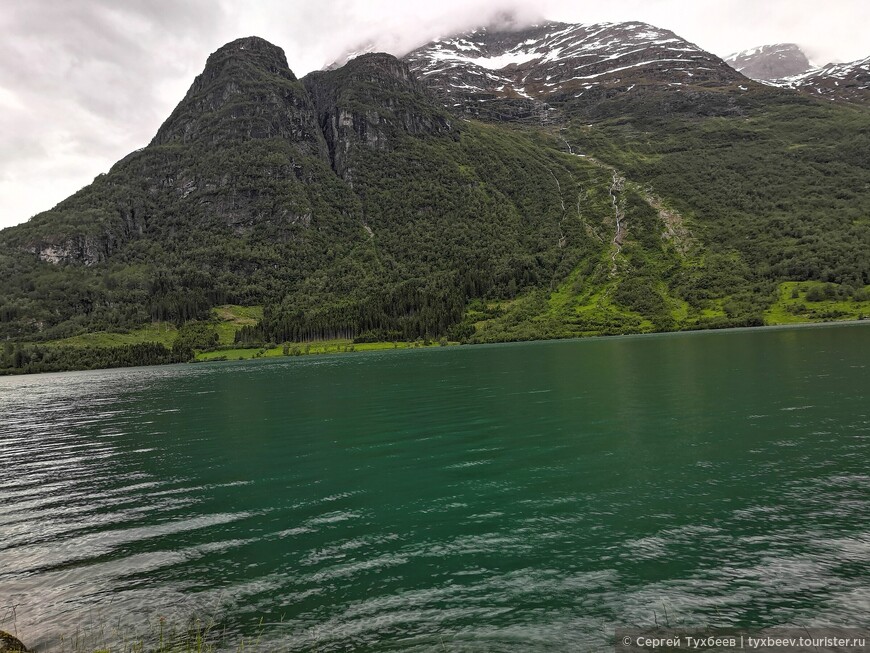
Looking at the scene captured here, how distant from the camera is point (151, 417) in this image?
203 ft

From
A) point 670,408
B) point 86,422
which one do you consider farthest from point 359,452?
point 86,422

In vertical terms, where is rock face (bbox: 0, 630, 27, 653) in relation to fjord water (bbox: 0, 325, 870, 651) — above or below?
above

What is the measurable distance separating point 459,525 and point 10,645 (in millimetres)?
14233

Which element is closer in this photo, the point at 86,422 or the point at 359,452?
the point at 359,452

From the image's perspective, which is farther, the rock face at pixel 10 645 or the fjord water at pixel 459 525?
the fjord water at pixel 459 525

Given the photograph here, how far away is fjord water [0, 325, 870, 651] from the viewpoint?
13836 mm

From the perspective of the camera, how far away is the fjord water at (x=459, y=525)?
13.8 meters

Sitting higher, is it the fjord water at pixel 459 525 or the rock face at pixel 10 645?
the rock face at pixel 10 645

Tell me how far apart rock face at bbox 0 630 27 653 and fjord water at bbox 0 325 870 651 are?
120 cm

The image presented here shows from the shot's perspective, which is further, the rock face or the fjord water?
the fjord water

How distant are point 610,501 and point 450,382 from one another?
182ft

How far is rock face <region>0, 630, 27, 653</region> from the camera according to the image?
1185 cm

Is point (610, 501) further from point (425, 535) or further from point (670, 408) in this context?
point (670, 408)

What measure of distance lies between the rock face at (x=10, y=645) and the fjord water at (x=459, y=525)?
3.94 feet
